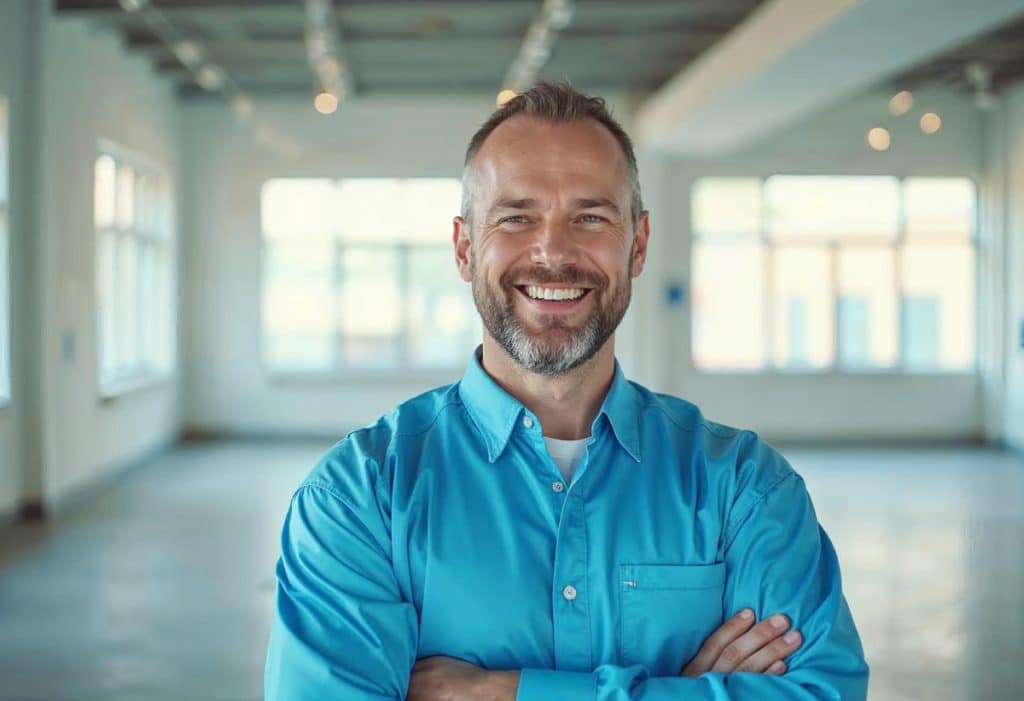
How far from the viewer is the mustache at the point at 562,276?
69.5 inches

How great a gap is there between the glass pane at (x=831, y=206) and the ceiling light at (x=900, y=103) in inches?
30.2

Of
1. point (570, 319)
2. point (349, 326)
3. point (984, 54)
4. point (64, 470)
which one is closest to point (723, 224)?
point (984, 54)

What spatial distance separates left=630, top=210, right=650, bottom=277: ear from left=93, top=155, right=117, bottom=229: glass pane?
870 cm

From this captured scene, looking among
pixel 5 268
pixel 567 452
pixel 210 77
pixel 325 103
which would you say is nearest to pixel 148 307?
pixel 210 77

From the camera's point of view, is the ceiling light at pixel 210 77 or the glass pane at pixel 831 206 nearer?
the ceiling light at pixel 210 77

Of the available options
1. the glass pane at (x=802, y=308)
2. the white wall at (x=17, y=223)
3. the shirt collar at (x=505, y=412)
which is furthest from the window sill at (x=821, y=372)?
the shirt collar at (x=505, y=412)

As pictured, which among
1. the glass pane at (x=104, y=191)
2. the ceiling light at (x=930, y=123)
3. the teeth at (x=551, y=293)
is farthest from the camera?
the ceiling light at (x=930, y=123)

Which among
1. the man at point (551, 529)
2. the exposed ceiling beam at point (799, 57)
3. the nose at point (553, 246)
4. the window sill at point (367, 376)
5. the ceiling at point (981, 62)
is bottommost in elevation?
the window sill at point (367, 376)

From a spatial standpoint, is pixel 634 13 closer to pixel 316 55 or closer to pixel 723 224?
pixel 316 55

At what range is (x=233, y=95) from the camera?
43.0ft

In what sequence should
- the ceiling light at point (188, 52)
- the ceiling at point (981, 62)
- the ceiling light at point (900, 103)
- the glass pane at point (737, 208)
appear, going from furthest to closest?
the glass pane at point (737, 208)
the ceiling light at point (900, 103)
the ceiling light at point (188, 52)
the ceiling at point (981, 62)

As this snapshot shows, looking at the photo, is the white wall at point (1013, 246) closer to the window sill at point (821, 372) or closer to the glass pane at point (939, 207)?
the glass pane at point (939, 207)

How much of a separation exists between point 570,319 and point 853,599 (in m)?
4.85

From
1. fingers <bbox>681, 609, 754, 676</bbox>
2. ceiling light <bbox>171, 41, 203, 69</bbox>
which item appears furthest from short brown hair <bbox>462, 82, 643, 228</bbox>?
ceiling light <bbox>171, 41, 203, 69</bbox>
